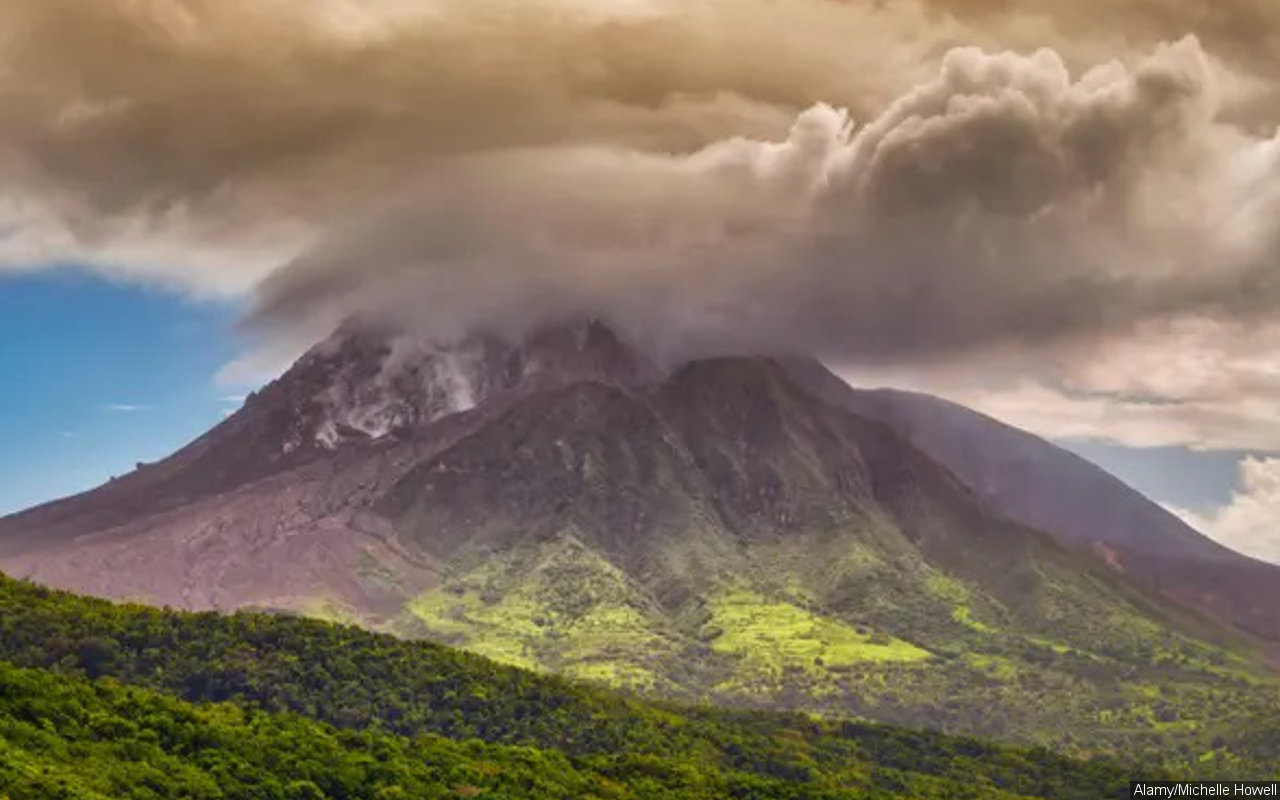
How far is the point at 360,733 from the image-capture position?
11144 cm

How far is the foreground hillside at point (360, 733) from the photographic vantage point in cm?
8869

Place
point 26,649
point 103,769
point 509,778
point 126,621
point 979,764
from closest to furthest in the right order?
point 103,769 → point 509,778 → point 26,649 → point 126,621 → point 979,764

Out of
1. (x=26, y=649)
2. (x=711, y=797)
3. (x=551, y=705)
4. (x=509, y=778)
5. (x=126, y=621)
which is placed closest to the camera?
(x=509, y=778)

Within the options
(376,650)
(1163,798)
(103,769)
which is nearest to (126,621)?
(376,650)

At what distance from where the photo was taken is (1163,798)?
546ft

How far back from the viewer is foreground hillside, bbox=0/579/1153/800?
291 ft

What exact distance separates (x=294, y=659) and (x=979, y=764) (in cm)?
9133

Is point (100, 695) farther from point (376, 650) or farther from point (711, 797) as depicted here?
point (376, 650)

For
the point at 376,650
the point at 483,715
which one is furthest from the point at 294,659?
the point at 483,715

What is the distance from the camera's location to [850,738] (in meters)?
193

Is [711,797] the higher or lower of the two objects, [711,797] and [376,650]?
the lower

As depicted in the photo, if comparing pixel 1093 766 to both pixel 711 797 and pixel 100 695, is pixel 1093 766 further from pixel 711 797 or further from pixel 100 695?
pixel 100 695

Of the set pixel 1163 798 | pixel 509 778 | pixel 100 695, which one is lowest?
pixel 1163 798

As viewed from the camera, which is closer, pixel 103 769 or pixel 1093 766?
pixel 103 769
